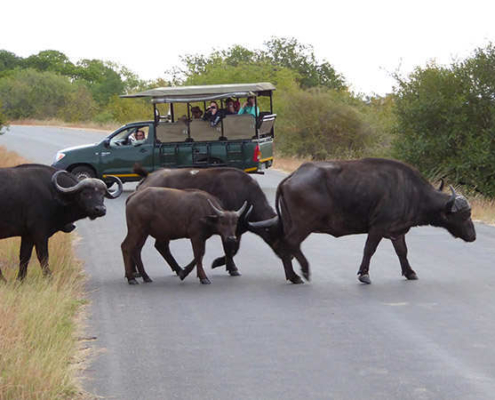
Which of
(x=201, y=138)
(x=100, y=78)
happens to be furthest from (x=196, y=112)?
(x=100, y=78)

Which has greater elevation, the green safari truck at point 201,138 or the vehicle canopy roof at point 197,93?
the vehicle canopy roof at point 197,93

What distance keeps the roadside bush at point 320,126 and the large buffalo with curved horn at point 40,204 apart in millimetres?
28051

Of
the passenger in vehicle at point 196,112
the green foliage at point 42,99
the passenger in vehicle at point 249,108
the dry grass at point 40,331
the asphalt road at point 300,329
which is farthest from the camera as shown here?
the green foliage at point 42,99

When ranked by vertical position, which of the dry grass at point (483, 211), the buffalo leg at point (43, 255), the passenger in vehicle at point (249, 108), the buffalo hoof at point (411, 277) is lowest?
the dry grass at point (483, 211)

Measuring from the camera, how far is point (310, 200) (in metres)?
12.3

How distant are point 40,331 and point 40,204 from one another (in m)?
3.82

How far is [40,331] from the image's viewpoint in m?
8.59

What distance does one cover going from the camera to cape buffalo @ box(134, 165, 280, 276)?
12.9 m

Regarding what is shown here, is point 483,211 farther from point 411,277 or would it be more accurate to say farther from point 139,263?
point 139,263

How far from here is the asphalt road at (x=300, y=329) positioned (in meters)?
7.49

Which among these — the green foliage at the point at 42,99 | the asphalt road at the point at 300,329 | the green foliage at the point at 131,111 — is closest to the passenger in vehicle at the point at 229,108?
the asphalt road at the point at 300,329

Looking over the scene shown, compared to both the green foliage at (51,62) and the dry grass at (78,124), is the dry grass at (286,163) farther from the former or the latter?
the green foliage at (51,62)

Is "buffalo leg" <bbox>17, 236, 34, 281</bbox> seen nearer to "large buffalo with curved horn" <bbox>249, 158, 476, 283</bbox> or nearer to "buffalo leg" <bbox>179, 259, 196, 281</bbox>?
"buffalo leg" <bbox>179, 259, 196, 281</bbox>

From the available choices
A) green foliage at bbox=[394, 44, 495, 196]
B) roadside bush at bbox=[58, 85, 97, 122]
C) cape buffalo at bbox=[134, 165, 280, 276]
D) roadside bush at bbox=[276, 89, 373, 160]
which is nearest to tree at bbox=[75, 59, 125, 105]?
roadside bush at bbox=[58, 85, 97, 122]
